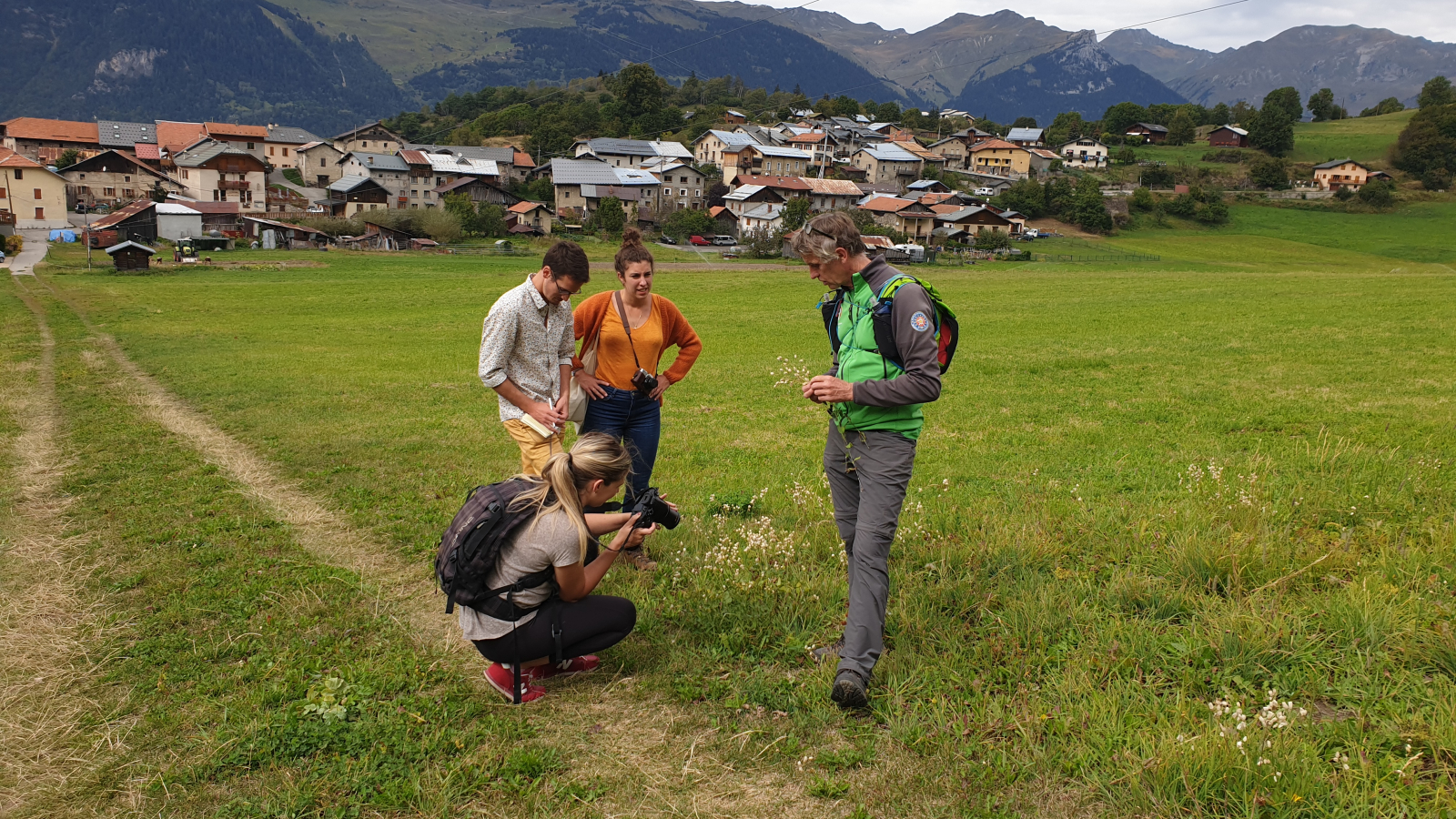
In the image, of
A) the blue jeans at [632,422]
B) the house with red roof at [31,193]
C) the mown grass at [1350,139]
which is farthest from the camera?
the mown grass at [1350,139]

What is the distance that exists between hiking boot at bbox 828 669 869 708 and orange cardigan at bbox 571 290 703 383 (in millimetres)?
2944

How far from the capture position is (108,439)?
11781mm

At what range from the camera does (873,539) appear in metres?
4.64

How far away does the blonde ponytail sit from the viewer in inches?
A: 176

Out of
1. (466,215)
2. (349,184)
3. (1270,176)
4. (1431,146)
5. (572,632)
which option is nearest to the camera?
(572,632)

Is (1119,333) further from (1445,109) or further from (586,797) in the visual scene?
(1445,109)

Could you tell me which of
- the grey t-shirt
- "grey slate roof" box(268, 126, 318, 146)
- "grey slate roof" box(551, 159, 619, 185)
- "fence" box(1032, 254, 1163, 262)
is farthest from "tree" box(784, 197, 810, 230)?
the grey t-shirt

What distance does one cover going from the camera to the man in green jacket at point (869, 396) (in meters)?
4.46

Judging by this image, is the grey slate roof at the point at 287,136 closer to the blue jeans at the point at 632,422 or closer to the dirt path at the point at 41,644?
the dirt path at the point at 41,644

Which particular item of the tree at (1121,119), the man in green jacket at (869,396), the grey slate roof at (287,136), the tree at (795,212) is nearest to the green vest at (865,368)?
the man in green jacket at (869,396)

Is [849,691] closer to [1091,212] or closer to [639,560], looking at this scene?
[639,560]

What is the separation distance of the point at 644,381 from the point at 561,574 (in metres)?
2.23

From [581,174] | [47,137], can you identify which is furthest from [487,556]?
[47,137]

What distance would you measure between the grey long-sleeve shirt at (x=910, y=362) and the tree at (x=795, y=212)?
78.7 m
